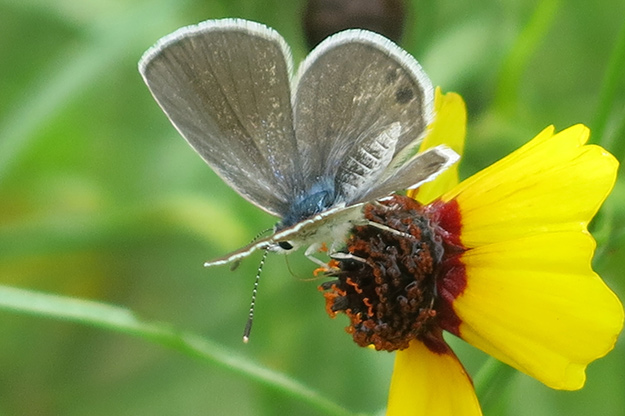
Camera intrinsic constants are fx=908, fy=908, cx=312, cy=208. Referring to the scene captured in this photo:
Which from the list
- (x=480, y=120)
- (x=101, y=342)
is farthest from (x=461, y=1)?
(x=101, y=342)

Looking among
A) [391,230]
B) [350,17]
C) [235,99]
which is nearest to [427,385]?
[391,230]

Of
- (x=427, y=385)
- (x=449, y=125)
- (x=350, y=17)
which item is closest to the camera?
(x=427, y=385)

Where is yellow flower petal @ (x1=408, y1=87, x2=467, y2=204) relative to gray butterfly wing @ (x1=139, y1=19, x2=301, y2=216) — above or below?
below

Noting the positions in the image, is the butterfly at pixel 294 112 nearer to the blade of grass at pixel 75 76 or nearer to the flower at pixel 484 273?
the flower at pixel 484 273

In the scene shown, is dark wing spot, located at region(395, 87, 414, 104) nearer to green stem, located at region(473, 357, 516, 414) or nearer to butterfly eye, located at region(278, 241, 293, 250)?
butterfly eye, located at region(278, 241, 293, 250)

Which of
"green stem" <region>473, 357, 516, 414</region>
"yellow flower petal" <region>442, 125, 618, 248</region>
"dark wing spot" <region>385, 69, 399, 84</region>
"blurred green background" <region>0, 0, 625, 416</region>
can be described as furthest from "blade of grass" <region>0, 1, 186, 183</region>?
"green stem" <region>473, 357, 516, 414</region>

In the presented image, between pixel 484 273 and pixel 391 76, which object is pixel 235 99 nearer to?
pixel 391 76
